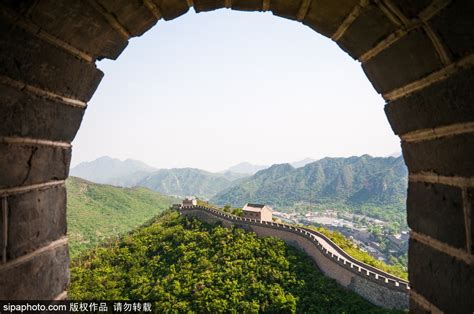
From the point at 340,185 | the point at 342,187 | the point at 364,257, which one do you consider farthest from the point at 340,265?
the point at 340,185

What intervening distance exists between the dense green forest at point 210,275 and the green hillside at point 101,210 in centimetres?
2935

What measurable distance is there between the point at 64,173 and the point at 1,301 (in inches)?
32.6

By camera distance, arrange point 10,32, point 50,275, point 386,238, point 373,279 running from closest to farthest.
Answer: point 10,32
point 50,275
point 373,279
point 386,238

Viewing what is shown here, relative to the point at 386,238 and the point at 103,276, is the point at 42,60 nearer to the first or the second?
the point at 103,276

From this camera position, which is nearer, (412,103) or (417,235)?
(412,103)

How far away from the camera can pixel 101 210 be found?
81.1 m

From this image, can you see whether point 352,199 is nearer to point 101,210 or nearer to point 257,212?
point 101,210

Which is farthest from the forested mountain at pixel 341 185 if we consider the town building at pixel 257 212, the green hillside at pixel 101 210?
the town building at pixel 257 212

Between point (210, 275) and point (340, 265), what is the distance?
32.1ft

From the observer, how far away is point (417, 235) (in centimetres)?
196

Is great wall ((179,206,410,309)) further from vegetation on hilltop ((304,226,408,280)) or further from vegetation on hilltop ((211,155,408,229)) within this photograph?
vegetation on hilltop ((211,155,408,229))

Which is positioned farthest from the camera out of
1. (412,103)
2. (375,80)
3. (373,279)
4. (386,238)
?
(386,238)

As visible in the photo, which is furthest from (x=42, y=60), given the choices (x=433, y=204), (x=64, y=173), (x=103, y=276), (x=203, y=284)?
(x=103, y=276)

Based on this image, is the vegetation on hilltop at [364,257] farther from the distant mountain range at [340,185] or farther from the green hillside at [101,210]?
the distant mountain range at [340,185]
